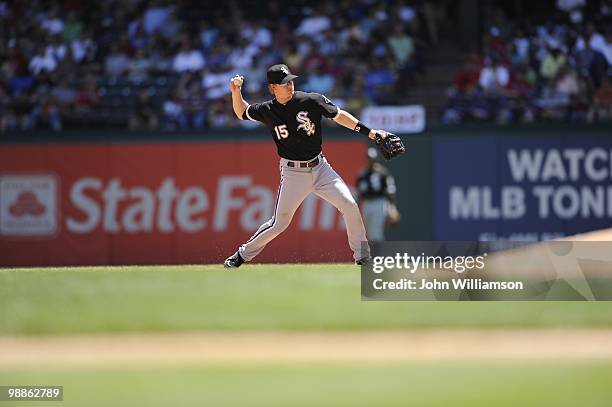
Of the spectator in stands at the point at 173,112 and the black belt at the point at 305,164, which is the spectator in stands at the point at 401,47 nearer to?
the spectator in stands at the point at 173,112

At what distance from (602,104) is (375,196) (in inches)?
190

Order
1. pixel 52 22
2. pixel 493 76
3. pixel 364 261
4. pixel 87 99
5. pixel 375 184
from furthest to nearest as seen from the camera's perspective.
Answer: pixel 52 22 < pixel 87 99 < pixel 493 76 < pixel 375 184 < pixel 364 261

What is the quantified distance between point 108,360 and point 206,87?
1131 centimetres

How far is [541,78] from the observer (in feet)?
67.4

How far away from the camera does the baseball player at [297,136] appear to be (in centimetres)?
1115

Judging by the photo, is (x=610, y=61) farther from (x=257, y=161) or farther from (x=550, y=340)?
(x=550, y=340)

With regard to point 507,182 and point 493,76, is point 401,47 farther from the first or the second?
point 507,182

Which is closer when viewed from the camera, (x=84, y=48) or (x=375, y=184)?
(x=375, y=184)

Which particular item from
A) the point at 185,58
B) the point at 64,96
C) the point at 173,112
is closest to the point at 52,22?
the point at 64,96

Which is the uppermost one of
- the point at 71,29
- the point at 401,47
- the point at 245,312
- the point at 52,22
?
the point at 52,22

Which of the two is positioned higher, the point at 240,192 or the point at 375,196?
the point at 240,192

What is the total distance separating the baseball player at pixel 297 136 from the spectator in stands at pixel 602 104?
9.55 metres

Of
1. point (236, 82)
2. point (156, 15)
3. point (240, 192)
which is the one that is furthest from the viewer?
point (156, 15)

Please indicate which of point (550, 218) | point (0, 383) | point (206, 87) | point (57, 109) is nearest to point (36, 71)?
point (57, 109)
